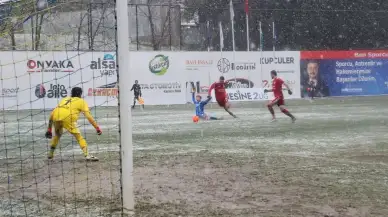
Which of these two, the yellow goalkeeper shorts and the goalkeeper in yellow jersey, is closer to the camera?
the goalkeeper in yellow jersey

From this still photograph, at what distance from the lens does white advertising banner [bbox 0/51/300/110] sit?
3081 cm

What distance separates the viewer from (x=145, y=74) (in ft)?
114

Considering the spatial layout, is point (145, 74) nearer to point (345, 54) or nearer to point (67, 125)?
point (345, 54)

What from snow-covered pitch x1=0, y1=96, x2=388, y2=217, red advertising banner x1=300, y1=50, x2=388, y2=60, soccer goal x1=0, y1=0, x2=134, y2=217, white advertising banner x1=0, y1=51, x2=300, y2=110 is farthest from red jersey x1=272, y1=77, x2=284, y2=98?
red advertising banner x1=300, y1=50, x2=388, y2=60

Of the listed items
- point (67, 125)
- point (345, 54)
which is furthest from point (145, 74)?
point (67, 125)

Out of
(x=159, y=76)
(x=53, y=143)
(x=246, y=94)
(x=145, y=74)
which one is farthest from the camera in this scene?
(x=159, y=76)

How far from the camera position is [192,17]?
44906mm

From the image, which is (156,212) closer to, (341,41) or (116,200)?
(116,200)

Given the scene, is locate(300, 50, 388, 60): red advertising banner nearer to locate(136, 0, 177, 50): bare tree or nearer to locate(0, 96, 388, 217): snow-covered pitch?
locate(136, 0, 177, 50): bare tree

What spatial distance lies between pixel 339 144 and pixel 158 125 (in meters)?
8.07

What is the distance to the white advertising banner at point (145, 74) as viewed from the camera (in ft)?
101

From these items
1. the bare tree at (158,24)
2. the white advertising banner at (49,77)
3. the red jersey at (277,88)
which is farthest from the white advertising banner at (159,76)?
the red jersey at (277,88)

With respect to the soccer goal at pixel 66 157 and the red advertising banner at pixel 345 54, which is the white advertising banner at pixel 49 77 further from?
the red advertising banner at pixel 345 54

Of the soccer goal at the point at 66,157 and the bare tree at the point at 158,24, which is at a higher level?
the bare tree at the point at 158,24
